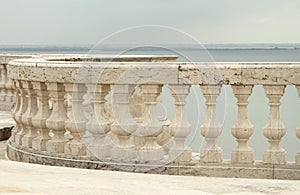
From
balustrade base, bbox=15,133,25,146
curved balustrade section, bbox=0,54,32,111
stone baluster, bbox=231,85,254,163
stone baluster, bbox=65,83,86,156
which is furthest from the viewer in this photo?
curved balustrade section, bbox=0,54,32,111

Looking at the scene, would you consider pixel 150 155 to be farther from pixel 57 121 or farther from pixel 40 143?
pixel 40 143

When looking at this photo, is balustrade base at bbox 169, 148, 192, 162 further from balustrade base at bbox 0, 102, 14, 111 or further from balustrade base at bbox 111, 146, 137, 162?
balustrade base at bbox 0, 102, 14, 111

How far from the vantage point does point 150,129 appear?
5.86 meters

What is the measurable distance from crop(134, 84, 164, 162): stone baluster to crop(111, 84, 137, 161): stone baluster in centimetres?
8

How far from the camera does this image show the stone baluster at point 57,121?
20.6ft

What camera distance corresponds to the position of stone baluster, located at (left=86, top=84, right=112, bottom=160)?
19.6 ft

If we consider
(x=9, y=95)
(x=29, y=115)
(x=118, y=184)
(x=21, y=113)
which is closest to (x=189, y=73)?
(x=118, y=184)

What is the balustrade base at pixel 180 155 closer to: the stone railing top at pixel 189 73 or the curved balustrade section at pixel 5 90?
the stone railing top at pixel 189 73

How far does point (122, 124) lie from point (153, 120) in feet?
1.00

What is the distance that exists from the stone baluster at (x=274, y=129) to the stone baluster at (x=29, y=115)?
2.53m

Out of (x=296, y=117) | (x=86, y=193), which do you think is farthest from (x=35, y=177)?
(x=296, y=117)

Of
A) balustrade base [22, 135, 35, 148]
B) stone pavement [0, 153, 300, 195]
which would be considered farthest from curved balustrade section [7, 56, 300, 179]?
stone pavement [0, 153, 300, 195]

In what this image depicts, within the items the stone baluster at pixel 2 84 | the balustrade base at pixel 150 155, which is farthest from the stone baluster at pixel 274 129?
the stone baluster at pixel 2 84

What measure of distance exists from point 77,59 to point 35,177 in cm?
→ 447
